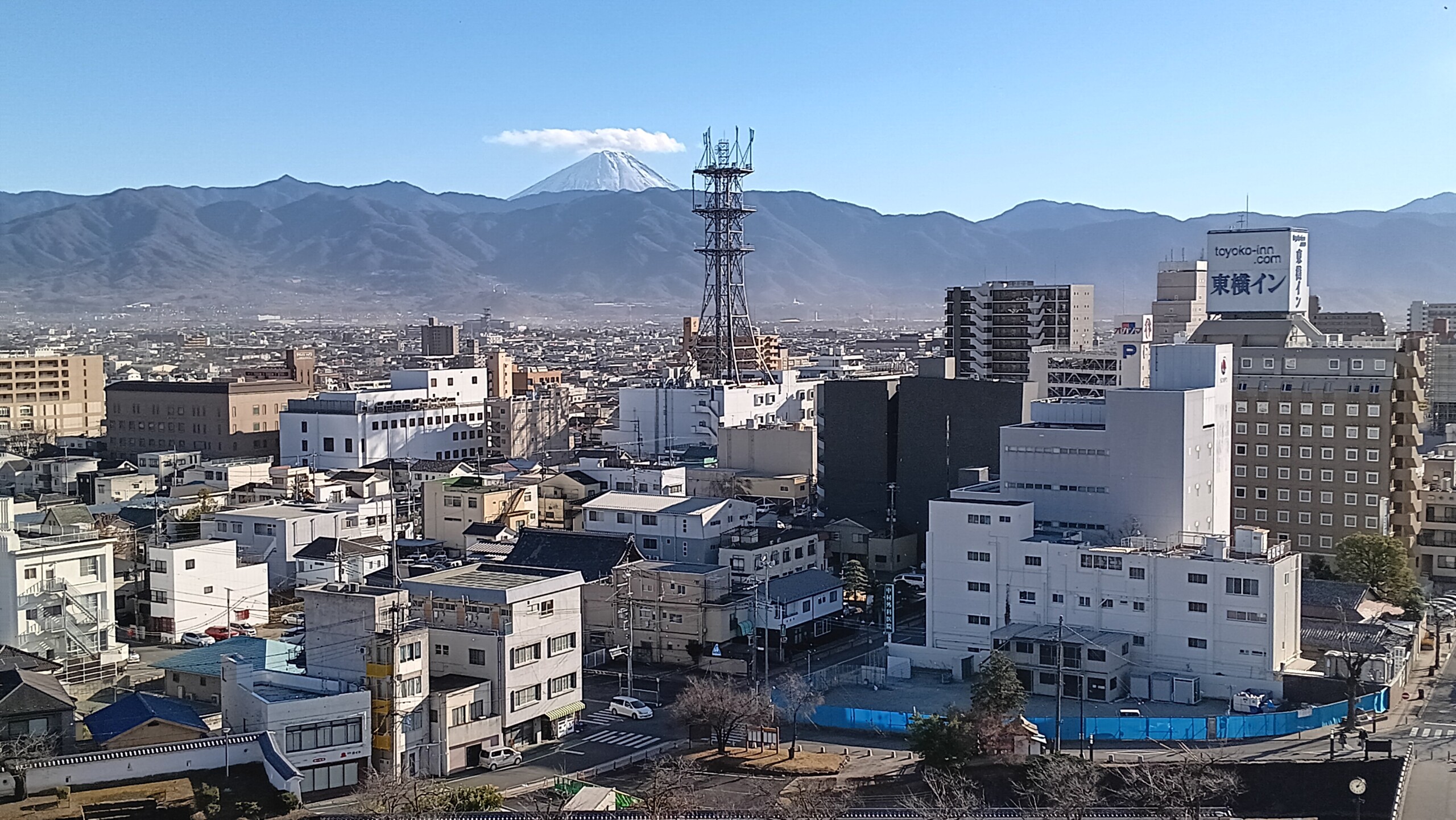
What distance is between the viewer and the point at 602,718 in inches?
887

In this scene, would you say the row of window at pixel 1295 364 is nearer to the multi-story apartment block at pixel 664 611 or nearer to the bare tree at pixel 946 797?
the multi-story apartment block at pixel 664 611

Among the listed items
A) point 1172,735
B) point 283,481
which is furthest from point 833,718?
point 283,481

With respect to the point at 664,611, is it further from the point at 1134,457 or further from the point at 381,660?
the point at 1134,457

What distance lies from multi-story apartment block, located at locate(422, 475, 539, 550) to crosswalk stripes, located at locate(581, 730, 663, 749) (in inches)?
557

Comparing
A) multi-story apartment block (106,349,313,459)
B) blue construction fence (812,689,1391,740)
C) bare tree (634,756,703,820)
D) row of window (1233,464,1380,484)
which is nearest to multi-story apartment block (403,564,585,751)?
bare tree (634,756,703,820)

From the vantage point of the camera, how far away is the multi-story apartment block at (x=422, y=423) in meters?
49.3

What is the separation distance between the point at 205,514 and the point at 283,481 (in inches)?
188

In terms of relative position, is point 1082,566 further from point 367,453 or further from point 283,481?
point 367,453

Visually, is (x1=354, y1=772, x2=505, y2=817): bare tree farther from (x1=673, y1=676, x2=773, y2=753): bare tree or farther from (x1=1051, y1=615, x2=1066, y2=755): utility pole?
(x1=1051, y1=615, x2=1066, y2=755): utility pole

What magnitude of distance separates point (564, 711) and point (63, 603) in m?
9.38

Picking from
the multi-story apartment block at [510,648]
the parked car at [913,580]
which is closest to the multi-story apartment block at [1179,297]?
the parked car at [913,580]

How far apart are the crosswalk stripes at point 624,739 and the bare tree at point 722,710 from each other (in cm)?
58

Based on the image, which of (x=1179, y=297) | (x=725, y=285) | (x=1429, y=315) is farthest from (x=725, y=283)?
(x=1429, y=315)

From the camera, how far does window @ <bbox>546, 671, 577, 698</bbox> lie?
70.9 ft
